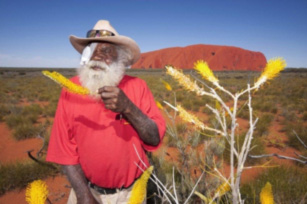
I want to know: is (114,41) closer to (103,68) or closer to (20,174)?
(103,68)

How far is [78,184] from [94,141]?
15.2 inches

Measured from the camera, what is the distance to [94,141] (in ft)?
4.88

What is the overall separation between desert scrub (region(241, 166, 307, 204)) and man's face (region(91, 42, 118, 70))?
245cm

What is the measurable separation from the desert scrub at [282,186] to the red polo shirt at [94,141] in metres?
1.94

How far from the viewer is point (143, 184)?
53cm

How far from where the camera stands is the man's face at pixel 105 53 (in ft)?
5.35

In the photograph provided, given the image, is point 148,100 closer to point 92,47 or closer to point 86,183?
point 92,47

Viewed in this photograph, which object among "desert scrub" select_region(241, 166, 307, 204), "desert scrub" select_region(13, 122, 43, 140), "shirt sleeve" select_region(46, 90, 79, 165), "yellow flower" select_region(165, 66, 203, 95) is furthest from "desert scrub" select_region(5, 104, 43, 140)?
"yellow flower" select_region(165, 66, 203, 95)

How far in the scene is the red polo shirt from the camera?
4.89 feet

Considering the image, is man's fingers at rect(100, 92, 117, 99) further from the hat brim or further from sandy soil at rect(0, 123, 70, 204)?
sandy soil at rect(0, 123, 70, 204)

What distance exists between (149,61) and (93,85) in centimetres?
10505

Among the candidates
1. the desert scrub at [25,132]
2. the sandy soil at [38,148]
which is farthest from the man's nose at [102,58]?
the desert scrub at [25,132]

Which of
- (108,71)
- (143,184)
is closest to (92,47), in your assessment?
(108,71)

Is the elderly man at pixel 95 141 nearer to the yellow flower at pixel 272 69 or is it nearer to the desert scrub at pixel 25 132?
the yellow flower at pixel 272 69
